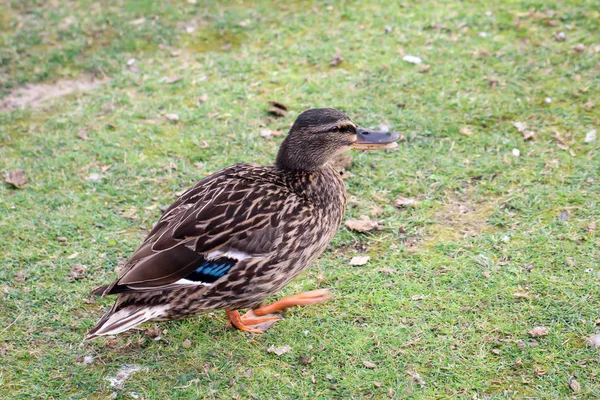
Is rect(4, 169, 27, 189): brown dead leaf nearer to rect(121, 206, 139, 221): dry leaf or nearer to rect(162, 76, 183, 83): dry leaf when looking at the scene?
rect(121, 206, 139, 221): dry leaf

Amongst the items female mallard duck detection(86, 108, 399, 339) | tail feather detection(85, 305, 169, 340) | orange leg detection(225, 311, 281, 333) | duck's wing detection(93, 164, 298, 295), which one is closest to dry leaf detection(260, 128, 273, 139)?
female mallard duck detection(86, 108, 399, 339)

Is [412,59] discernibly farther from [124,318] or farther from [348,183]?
[124,318]

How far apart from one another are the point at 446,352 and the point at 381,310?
1.64ft

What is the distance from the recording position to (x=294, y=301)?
425 centimetres

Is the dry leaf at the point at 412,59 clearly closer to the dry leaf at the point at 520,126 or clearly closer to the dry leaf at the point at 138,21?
the dry leaf at the point at 520,126

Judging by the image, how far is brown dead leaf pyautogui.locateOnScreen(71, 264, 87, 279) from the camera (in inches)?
176

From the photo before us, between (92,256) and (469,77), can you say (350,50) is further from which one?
(92,256)

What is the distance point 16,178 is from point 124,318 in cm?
231

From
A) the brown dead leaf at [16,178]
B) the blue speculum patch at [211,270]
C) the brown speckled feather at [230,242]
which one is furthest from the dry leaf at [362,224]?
the brown dead leaf at [16,178]

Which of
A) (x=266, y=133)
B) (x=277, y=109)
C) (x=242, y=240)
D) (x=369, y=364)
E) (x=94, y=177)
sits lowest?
(x=369, y=364)

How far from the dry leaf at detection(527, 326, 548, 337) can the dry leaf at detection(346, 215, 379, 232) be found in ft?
4.38

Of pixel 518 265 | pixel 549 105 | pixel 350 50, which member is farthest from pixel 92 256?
pixel 549 105

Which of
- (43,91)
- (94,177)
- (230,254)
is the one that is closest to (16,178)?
(94,177)

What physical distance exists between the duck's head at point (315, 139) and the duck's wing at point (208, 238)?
1.02 feet
